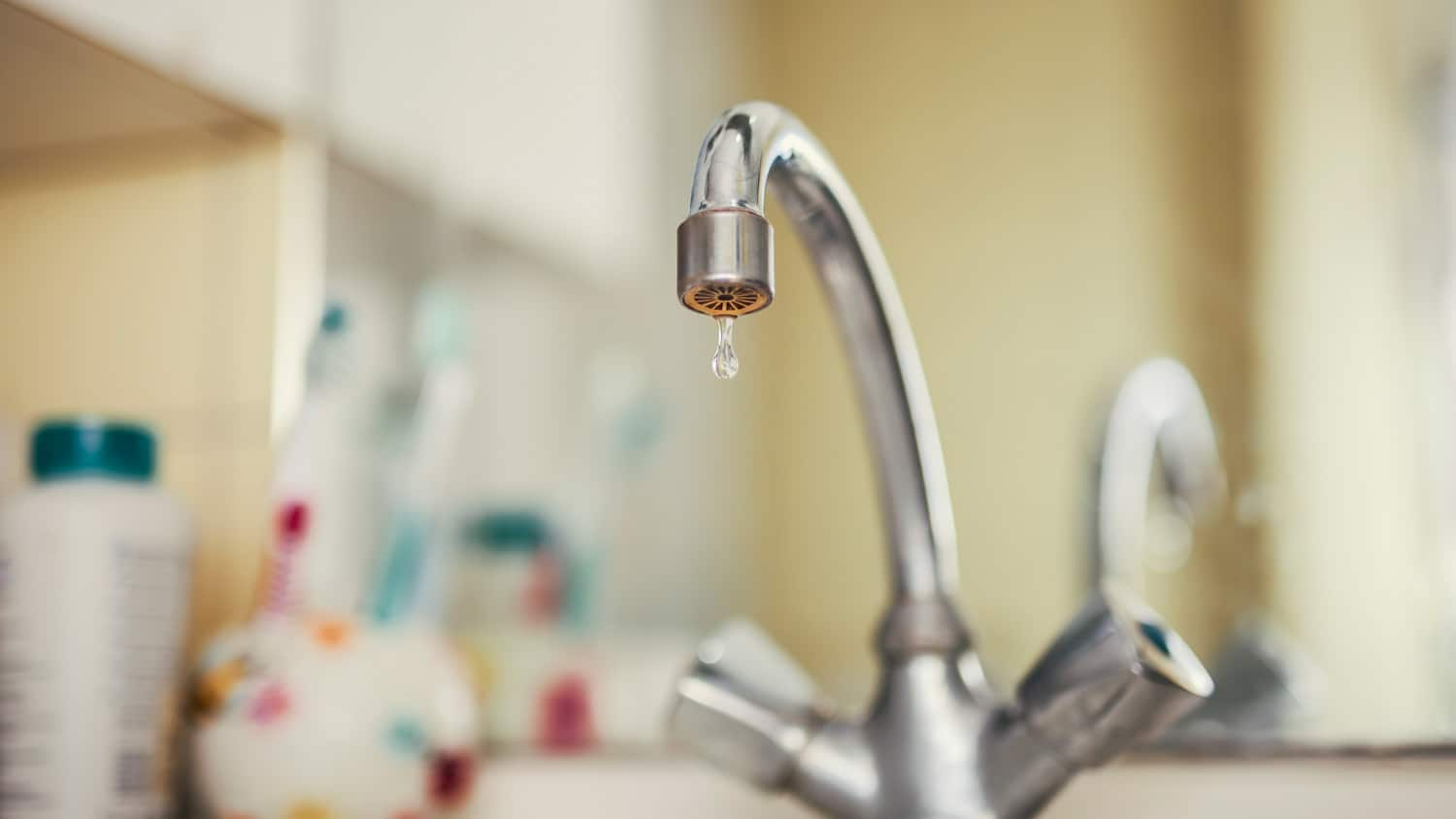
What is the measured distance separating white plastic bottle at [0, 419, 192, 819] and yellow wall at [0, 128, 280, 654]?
12 centimetres

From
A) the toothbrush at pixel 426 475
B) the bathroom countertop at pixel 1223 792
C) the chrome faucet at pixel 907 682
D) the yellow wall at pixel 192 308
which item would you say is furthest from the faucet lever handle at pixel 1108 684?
the yellow wall at pixel 192 308

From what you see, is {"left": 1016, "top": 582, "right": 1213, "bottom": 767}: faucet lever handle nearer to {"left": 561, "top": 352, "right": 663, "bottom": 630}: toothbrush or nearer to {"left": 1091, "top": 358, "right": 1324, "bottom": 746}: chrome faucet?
{"left": 1091, "top": 358, "right": 1324, "bottom": 746}: chrome faucet

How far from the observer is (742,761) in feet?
1.71

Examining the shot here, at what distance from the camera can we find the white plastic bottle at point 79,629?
1.78 feet

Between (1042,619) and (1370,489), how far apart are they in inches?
7.1

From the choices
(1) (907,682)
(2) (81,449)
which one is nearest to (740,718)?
(1) (907,682)

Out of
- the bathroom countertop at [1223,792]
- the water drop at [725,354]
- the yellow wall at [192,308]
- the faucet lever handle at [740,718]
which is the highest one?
the yellow wall at [192,308]

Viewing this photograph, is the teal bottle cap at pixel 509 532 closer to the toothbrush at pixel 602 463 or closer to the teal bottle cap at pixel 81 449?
the toothbrush at pixel 602 463

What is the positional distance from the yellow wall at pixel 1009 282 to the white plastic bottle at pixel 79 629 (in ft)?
1.13

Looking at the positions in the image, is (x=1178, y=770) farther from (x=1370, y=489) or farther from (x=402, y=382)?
(x=402, y=382)

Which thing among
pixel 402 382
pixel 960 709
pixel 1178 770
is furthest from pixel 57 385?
pixel 1178 770

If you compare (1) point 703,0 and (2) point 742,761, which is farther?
(1) point 703,0

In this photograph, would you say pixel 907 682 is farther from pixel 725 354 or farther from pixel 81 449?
pixel 81 449

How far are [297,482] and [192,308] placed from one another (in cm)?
16
